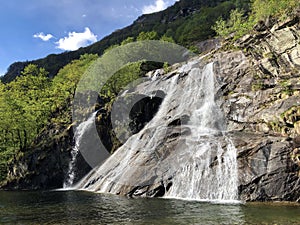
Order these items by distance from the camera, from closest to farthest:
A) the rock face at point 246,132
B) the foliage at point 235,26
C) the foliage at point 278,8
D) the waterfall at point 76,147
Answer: the rock face at point 246,132, the foliage at point 278,8, the waterfall at point 76,147, the foliage at point 235,26

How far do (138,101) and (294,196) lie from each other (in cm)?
2442

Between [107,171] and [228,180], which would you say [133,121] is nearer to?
[107,171]

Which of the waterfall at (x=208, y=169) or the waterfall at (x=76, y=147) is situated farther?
the waterfall at (x=76, y=147)

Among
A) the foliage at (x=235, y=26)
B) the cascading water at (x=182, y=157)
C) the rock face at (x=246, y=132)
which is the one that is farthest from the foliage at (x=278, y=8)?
the cascading water at (x=182, y=157)

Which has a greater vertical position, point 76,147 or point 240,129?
point 76,147

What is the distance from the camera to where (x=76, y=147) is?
130 ft

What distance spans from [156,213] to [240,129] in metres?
11.7

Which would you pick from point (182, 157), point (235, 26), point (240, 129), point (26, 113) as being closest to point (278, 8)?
point (235, 26)

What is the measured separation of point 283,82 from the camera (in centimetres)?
2712

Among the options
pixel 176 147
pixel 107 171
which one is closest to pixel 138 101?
pixel 107 171

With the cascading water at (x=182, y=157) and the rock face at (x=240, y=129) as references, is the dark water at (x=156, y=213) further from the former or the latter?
the rock face at (x=240, y=129)

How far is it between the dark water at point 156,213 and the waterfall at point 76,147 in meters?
17.3

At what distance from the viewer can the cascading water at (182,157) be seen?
21297mm

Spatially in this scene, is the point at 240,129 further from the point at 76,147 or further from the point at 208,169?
the point at 76,147
